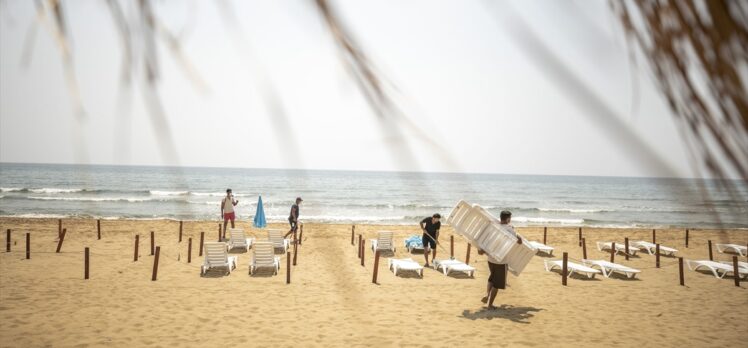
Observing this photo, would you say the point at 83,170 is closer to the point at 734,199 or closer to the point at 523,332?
the point at 734,199

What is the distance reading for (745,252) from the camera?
15555 mm

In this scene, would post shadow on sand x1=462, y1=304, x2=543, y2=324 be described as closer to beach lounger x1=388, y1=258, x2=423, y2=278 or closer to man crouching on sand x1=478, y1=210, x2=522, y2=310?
man crouching on sand x1=478, y1=210, x2=522, y2=310

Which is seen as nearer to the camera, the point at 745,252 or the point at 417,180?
the point at 417,180

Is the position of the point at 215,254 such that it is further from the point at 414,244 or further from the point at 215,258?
the point at 414,244

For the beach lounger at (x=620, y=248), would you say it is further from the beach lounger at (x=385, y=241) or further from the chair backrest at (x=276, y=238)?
the chair backrest at (x=276, y=238)

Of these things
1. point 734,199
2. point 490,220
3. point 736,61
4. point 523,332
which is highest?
point 736,61

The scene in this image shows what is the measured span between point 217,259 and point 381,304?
4.75 metres

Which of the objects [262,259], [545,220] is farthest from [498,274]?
[545,220]

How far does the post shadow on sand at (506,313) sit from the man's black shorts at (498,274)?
665 mm

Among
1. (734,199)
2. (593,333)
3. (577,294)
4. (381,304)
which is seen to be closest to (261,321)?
(381,304)

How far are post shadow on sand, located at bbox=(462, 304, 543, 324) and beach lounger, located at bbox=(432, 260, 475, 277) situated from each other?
95.6 inches

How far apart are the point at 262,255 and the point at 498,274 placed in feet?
20.6

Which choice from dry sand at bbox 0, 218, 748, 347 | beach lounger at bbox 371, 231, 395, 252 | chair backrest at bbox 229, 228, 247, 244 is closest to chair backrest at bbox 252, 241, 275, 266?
dry sand at bbox 0, 218, 748, 347

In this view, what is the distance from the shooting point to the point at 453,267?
11281 millimetres
